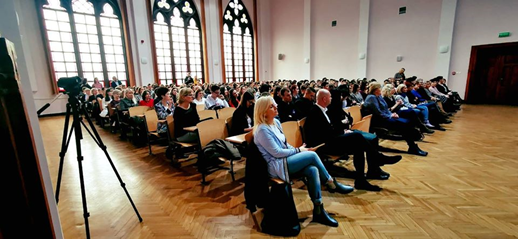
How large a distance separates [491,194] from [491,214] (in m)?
0.56

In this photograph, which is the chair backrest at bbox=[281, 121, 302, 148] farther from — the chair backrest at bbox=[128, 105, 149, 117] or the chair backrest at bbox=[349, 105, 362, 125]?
the chair backrest at bbox=[128, 105, 149, 117]

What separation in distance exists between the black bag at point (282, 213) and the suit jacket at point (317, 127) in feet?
3.41

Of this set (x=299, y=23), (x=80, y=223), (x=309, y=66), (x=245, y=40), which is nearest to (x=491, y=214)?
(x=80, y=223)

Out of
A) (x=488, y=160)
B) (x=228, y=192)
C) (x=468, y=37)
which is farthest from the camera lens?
(x=468, y=37)

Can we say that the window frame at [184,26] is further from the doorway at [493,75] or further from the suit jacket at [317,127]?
the doorway at [493,75]

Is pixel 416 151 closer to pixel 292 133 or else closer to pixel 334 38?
pixel 292 133

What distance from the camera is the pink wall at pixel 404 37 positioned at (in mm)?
11133

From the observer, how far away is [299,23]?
51.3 ft

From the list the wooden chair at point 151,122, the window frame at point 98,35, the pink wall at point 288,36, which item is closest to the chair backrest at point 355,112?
the wooden chair at point 151,122

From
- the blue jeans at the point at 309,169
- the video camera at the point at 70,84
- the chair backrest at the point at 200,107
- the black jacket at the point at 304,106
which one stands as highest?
the video camera at the point at 70,84

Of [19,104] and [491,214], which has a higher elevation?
[19,104]

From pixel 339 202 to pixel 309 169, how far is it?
2.41 ft

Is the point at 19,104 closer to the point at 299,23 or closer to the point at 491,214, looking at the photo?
the point at 491,214

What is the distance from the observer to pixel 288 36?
53.8 feet
